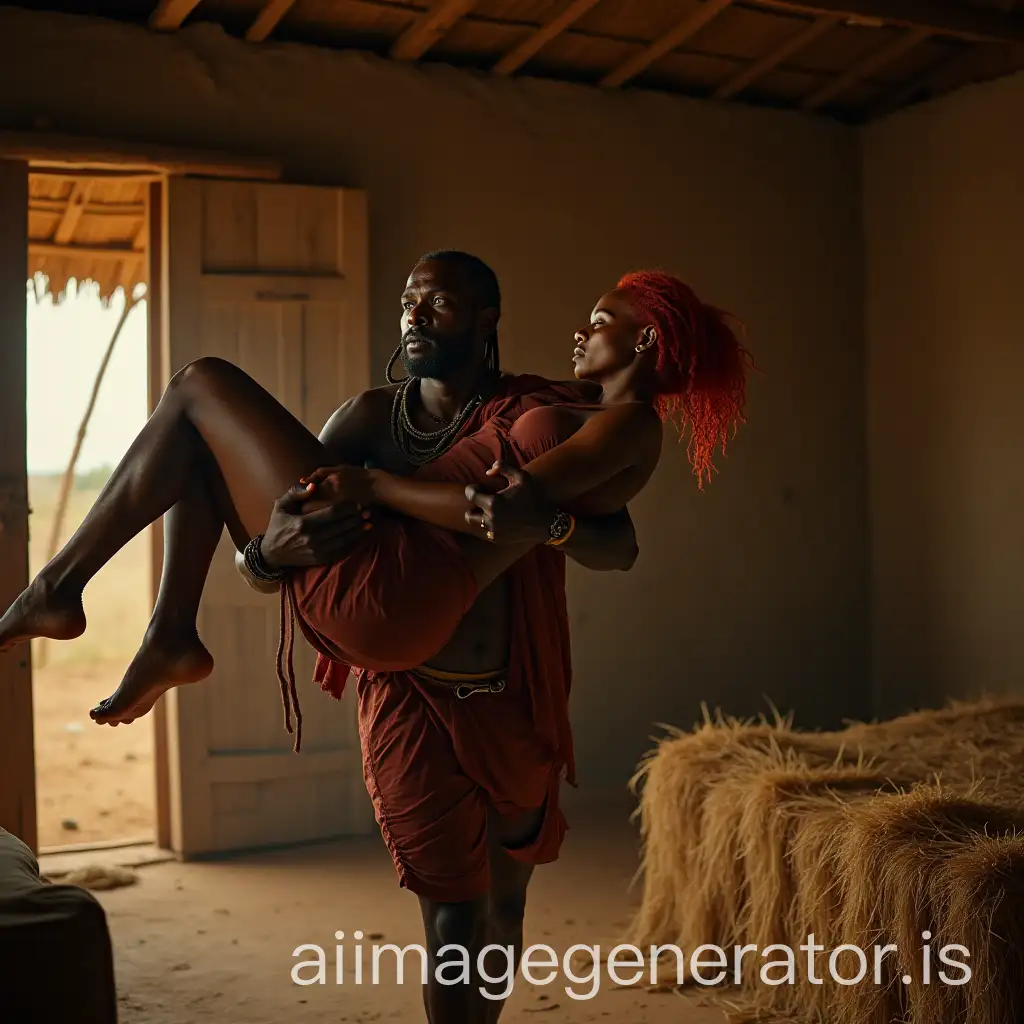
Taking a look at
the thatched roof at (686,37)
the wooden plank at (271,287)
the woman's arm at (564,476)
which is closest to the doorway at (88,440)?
the wooden plank at (271,287)

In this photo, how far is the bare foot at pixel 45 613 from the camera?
7.02 feet

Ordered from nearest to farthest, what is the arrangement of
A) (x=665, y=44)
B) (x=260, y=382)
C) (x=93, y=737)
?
(x=260, y=382)
(x=665, y=44)
(x=93, y=737)

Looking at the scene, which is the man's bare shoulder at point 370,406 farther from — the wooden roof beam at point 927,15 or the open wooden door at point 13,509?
the wooden roof beam at point 927,15

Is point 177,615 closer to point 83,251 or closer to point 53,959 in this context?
point 53,959

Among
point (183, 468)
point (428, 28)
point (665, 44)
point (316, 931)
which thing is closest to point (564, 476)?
point (183, 468)

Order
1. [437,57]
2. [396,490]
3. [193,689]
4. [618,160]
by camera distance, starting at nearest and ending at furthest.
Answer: [396,490]
[193,689]
[437,57]
[618,160]

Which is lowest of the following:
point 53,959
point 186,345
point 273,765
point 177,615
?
point 273,765

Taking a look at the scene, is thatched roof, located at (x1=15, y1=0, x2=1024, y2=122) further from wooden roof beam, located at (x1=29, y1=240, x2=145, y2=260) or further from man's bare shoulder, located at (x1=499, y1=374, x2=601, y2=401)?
man's bare shoulder, located at (x1=499, y1=374, x2=601, y2=401)

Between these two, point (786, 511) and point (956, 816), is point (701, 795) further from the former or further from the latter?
point (786, 511)

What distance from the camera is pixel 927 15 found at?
14.6 ft

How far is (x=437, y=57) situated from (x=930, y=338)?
2.37 m

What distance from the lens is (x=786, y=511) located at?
5.53 m

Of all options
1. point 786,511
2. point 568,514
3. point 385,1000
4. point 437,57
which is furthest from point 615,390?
point 786,511

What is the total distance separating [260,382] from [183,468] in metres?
2.29
